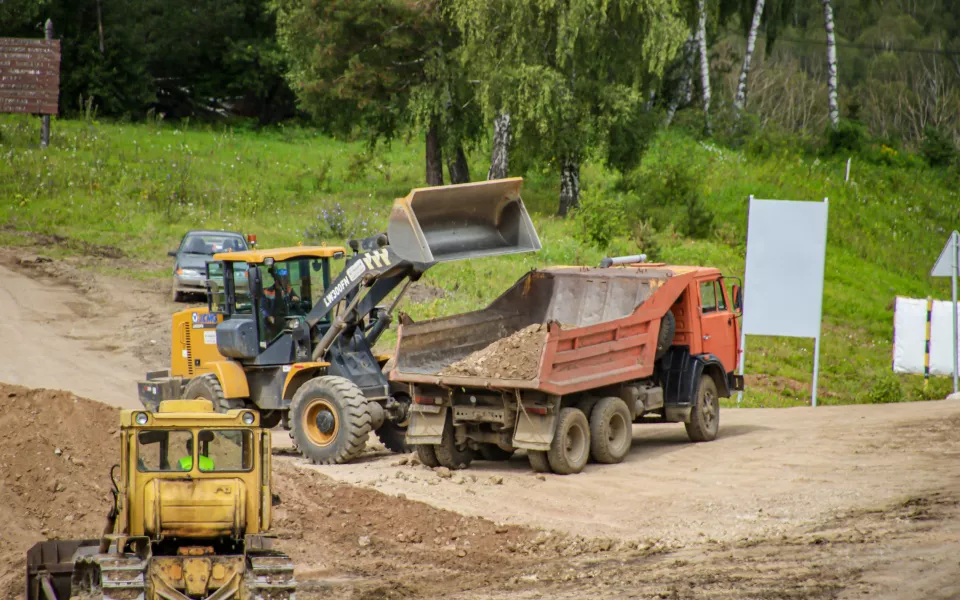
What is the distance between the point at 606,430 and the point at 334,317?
367 cm

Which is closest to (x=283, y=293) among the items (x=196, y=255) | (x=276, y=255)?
(x=276, y=255)

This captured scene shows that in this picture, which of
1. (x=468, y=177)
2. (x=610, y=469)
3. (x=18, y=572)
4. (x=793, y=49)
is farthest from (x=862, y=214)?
(x=793, y=49)

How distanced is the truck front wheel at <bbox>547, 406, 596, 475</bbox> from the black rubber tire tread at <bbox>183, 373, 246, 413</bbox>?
4.09 meters

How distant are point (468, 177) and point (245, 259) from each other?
2283 centimetres

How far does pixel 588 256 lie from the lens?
27.4m

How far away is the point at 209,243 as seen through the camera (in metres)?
25.2

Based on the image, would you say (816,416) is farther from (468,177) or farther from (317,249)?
(468,177)

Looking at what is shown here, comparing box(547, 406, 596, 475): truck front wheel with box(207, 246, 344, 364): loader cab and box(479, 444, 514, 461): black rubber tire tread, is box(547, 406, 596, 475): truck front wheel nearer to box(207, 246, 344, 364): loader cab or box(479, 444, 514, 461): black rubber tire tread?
box(479, 444, 514, 461): black rubber tire tread

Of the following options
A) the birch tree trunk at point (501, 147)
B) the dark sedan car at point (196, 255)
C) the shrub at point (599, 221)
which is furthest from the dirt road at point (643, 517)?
the birch tree trunk at point (501, 147)

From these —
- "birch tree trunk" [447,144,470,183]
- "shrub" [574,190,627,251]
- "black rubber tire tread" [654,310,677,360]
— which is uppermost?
"birch tree trunk" [447,144,470,183]

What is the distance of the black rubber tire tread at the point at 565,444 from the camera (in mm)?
13289

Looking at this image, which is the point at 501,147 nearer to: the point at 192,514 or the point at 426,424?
the point at 426,424

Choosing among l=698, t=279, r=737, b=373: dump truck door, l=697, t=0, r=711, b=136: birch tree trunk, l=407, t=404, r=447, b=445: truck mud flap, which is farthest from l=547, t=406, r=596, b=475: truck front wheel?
l=697, t=0, r=711, b=136: birch tree trunk

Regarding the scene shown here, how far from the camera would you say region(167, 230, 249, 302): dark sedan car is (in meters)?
24.1
